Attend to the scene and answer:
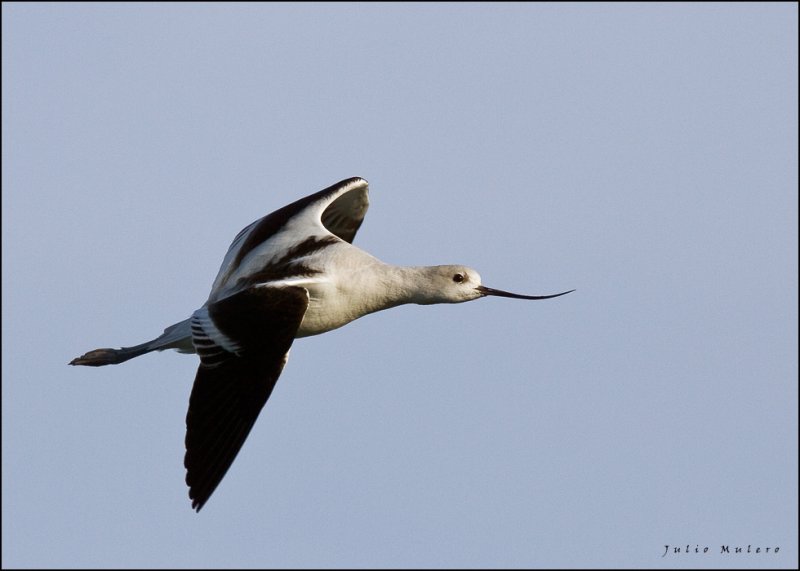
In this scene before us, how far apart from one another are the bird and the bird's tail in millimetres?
12

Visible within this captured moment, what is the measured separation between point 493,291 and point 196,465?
13.1 feet

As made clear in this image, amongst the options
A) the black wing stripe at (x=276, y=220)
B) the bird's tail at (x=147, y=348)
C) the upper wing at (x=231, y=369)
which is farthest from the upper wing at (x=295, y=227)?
the upper wing at (x=231, y=369)

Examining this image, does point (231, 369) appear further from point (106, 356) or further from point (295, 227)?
point (295, 227)

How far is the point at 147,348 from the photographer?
14180mm

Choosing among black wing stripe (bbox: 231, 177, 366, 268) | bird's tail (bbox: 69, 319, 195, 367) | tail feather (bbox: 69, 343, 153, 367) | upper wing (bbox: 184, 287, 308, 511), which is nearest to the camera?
upper wing (bbox: 184, 287, 308, 511)

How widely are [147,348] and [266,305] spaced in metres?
1.85

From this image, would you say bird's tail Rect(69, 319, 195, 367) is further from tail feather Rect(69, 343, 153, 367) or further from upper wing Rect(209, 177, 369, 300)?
upper wing Rect(209, 177, 369, 300)

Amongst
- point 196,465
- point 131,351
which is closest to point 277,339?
point 196,465

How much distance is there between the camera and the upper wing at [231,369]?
1186cm

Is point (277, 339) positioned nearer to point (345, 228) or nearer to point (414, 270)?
point (414, 270)

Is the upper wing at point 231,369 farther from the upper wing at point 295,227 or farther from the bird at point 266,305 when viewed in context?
the upper wing at point 295,227

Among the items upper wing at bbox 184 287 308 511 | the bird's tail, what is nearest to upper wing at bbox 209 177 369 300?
the bird's tail

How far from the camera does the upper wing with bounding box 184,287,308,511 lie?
11859mm

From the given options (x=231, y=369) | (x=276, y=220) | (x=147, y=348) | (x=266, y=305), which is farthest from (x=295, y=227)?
(x=231, y=369)
